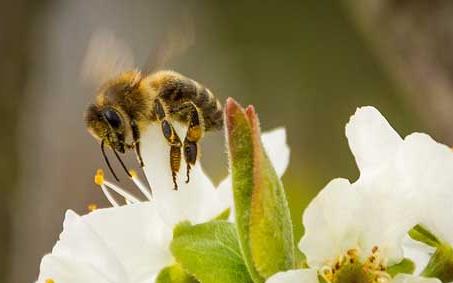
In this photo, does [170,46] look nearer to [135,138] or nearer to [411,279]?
[135,138]

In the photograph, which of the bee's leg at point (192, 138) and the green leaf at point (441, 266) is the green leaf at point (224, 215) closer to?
the bee's leg at point (192, 138)

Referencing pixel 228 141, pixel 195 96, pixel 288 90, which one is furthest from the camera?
pixel 288 90

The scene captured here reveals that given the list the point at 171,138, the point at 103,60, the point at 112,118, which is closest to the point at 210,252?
the point at 171,138

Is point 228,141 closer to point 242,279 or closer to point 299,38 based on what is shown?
point 242,279

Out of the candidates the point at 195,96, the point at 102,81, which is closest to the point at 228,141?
the point at 195,96

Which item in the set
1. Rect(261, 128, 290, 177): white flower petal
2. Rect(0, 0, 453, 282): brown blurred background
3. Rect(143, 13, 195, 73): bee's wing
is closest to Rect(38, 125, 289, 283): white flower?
Rect(261, 128, 290, 177): white flower petal

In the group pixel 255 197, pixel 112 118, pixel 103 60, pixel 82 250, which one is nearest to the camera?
pixel 255 197
